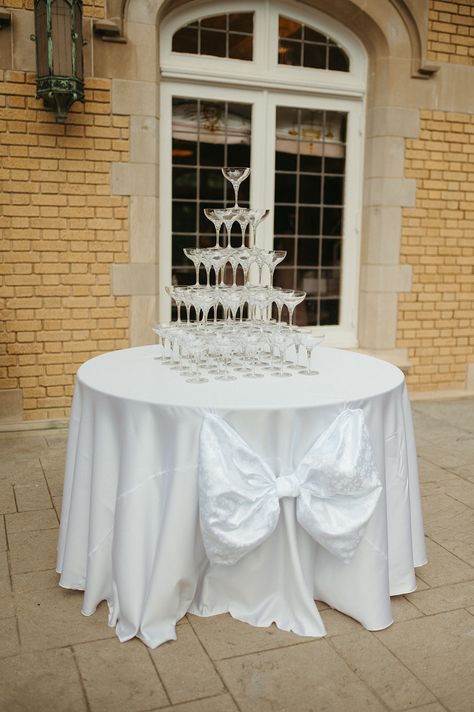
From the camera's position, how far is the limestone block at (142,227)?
5152 mm

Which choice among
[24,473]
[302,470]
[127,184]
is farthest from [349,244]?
[302,470]

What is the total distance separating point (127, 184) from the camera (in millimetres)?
5105

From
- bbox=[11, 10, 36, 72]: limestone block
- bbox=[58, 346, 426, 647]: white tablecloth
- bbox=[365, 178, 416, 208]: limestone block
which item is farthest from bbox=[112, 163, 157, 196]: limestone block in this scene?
bbox=[58, 346, 426, 647]: white tablecloth

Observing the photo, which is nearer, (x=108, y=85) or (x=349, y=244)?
(x=108, y=85)

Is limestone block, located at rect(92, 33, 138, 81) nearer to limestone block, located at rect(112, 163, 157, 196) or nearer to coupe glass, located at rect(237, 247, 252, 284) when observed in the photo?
limestone block, located at rect(112, 163, 157, 196)

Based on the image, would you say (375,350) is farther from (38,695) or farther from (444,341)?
(38,695)

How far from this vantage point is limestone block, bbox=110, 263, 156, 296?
518 cm

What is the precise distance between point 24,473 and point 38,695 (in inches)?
85.2

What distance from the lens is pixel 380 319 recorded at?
5.98 meters

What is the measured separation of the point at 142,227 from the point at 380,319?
2.18 metres

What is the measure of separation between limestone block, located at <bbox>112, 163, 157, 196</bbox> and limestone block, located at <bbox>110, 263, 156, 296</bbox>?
534mm

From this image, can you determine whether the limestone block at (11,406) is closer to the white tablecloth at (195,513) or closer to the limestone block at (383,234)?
the white tablecloth at (195,513)

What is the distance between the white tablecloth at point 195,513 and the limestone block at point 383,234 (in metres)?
3.33

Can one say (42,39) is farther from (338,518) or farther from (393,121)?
(338,518)
